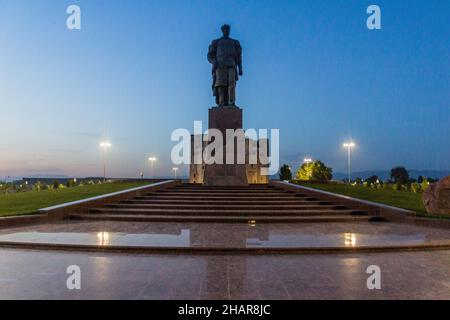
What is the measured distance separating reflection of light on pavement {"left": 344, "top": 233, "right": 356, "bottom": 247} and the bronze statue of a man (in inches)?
527

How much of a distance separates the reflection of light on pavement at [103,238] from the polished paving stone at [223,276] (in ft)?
1.56

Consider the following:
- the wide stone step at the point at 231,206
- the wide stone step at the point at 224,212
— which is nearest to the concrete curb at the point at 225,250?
the wide stone step at the point at 224,212

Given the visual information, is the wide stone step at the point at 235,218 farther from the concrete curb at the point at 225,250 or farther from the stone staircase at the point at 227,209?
the concrete curb at the point at 225,250

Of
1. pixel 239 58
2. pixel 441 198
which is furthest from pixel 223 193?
pixel 239 58

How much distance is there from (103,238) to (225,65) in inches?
566

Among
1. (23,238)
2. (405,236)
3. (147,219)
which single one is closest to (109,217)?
(147,219)

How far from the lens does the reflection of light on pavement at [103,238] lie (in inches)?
264

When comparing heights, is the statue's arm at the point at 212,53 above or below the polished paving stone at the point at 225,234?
above

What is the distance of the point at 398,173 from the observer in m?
81.6

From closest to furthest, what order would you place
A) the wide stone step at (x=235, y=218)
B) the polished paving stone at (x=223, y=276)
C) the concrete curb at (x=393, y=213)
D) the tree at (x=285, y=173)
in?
the polished paving stone at (x=223, y=276) < the concrete curb at (x=393, y=213) < the wide stone step at (x=235, y=218) < the tree at (x=285, y=173)

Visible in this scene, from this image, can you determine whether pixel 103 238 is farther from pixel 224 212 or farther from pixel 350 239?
pixel 350 239

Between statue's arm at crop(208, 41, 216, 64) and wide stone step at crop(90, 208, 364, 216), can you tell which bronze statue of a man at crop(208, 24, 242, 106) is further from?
wide stone step at crop(90, 208, 364, 216)

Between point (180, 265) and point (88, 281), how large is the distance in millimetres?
1459

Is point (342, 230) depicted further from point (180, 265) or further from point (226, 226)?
point (180, 265)
